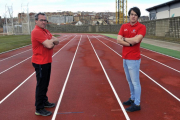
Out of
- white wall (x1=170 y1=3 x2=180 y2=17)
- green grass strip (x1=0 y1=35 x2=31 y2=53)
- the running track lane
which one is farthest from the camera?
white wall (x1=170 y1=3 x2=180 y2=17)

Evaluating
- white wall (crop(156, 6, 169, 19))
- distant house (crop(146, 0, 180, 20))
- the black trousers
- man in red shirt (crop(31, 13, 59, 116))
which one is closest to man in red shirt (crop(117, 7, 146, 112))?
man in red shirt (crop(31, 13, 59, 116))

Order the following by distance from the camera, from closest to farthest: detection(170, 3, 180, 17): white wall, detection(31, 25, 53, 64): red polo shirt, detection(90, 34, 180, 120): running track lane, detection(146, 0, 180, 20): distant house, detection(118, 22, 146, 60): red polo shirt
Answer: detection(31, 25, 53, 64): red polo shirt < detection(118, 22, 146, 60): red polo shirt < detection(90, 34, 180, 120): running track lane < detection(170, 3, 180, 17): white wall < detection(146, 0, 180, 20): distant house

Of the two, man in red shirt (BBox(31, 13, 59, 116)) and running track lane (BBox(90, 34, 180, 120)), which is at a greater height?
man in red shirt (BBox(31, 13, 59, 116))

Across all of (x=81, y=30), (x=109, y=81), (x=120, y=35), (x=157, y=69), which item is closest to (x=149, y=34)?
(x=157, y=69)

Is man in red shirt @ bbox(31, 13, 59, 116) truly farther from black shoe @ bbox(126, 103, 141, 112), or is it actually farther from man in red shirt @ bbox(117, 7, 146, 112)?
black shoe @ bbox(126, 103, 141, 112)

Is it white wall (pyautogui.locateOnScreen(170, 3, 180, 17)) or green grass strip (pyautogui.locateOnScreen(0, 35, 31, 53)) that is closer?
green grass strip (pyautogui.locateOnScreen(0, 35, 31, 53))

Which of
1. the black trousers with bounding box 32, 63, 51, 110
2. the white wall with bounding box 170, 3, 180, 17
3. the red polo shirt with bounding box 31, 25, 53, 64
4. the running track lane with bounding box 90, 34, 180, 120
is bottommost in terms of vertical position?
the running track lane with bounding box 90, 34, 180, 120

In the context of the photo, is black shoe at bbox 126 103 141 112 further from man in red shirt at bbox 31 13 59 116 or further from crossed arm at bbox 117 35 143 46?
man in red shirt at bbox 31 13 59 116

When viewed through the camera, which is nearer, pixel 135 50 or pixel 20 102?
pixel 135 50

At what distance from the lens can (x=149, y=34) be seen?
2634 cm

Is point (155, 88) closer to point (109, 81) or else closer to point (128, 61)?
point (109, 81)

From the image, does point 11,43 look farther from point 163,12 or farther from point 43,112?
point 163,12

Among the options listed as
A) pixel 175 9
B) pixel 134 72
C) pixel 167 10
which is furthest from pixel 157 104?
pixel 167 10

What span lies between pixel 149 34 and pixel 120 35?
2436cm
